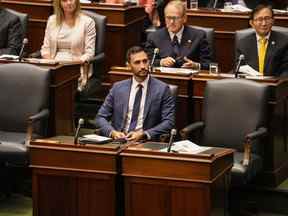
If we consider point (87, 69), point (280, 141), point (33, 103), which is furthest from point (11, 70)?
point (280, 141)

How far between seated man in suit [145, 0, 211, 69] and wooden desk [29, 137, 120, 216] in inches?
81.6

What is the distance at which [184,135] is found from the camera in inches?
231

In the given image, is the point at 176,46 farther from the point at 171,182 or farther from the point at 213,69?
the point at 171,182

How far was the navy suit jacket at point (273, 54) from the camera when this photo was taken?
678cm

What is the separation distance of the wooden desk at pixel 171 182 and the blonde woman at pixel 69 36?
262 cm

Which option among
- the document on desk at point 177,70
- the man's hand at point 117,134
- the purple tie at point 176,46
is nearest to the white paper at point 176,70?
the document on desk at point 177,70

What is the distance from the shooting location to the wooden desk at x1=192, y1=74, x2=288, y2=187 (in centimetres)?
607

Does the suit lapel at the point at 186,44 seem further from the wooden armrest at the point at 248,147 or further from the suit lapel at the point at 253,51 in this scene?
the wooden armrest at the point at 248,147

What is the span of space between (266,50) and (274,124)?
0.86 m

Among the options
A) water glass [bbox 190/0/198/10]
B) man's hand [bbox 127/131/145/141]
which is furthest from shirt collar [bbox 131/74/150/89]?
water glass [bbox 190/0/198/10]

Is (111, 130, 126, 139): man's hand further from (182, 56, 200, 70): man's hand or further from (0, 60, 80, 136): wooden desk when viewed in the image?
(182, 56, 200, 70): man's hand

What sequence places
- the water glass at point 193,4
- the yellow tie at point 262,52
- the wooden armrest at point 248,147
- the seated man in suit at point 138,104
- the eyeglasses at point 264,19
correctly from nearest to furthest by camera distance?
the wooden armrest at point 248,147 < the seated man in suit at point 138,104 < the eyeglasses at point 264,19 < the yellow tie at point 262,52 < the water glass at point 193,4

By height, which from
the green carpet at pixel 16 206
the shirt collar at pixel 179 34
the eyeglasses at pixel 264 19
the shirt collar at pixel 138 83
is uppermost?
the eyeglasses at pixel 264 19

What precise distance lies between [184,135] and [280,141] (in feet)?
2.56
